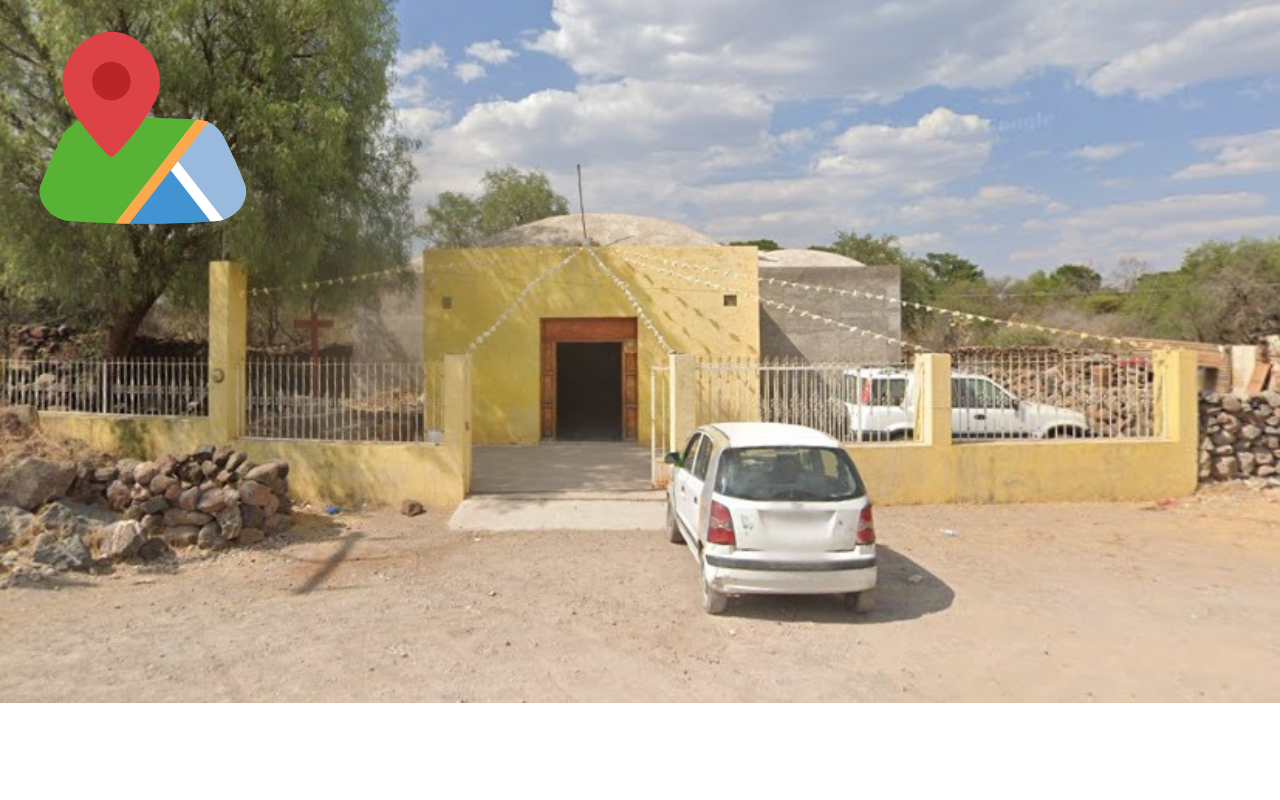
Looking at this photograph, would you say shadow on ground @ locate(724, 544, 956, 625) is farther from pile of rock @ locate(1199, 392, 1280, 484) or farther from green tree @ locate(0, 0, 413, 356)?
green tree @ locate(0, 0, 413, 356)

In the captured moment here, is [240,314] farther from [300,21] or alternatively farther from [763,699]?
[763,699]

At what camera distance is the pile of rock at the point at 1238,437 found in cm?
1205

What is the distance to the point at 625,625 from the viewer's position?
639cm

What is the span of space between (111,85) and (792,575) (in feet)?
38.9

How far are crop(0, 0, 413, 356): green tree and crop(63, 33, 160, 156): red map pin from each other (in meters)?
0.17

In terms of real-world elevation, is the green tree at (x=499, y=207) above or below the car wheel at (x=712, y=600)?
above

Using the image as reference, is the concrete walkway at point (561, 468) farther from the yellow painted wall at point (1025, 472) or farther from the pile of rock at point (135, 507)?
the yellow painted wall at point (1025, 472)

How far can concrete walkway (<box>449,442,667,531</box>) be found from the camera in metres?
10.0

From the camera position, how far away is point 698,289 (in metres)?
16.5

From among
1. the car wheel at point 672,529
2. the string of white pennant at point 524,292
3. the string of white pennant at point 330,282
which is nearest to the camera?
the car wheel at point 672,529

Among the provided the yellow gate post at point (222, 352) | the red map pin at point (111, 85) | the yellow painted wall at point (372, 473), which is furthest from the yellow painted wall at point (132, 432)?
the red map pin at point (111, 85)

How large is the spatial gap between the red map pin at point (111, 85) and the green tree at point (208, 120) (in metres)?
0.17

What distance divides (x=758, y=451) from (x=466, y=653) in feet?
8.91

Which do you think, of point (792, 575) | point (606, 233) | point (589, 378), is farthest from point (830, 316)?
point (792, 575)
